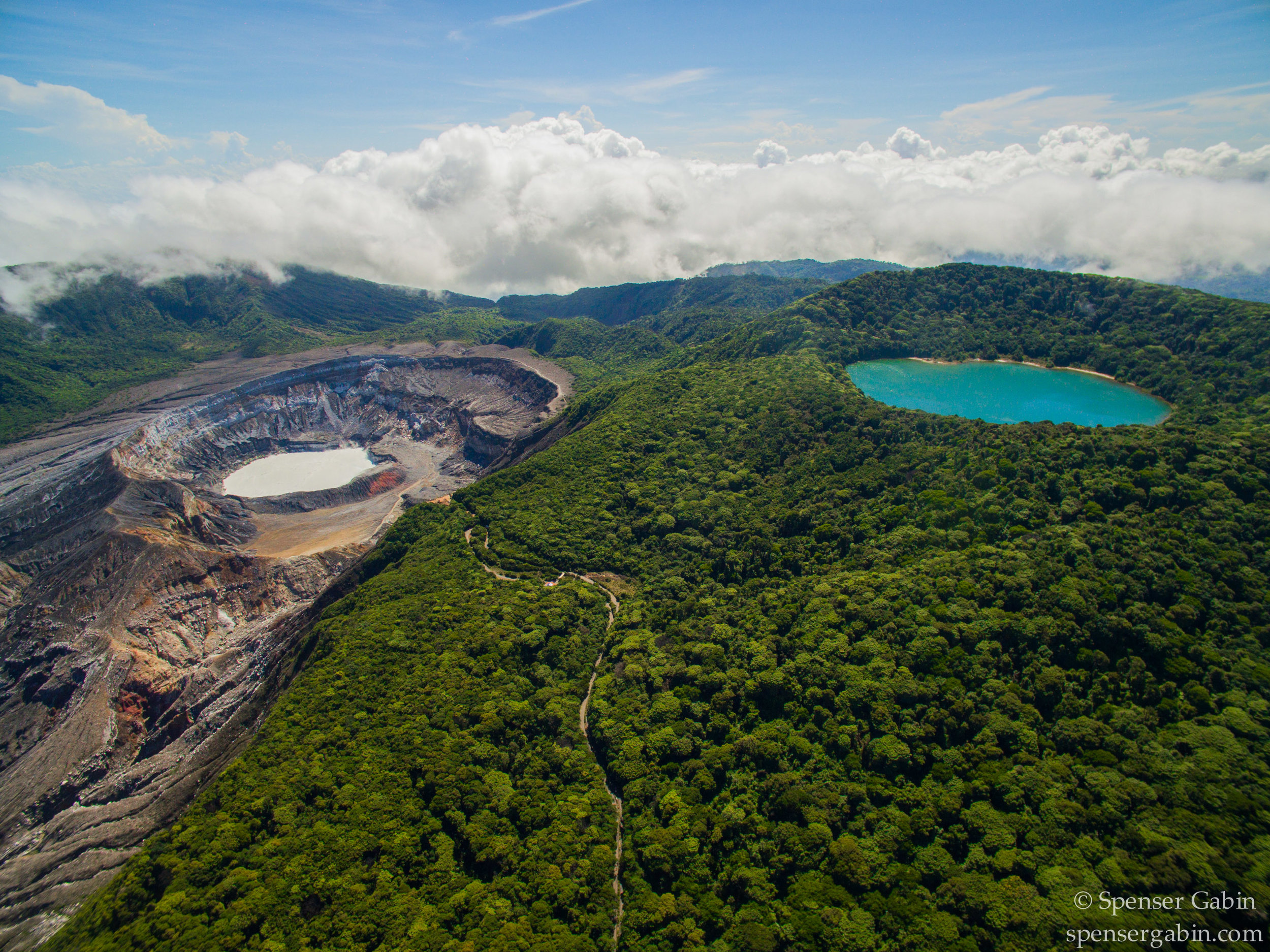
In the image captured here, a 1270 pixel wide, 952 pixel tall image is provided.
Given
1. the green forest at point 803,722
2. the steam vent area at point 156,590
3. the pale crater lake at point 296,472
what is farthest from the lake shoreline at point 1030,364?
the pale crater lake at point 296,472

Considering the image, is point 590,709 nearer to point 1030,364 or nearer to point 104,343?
point 1030,364

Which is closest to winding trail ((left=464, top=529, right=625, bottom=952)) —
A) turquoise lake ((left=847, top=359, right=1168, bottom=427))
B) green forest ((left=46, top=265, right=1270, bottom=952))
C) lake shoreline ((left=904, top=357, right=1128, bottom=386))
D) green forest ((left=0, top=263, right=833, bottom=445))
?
green forest ((left=46, top=265, right=1270, bottom=952))

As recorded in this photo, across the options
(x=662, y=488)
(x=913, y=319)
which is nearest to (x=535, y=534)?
(x=662, y=488)

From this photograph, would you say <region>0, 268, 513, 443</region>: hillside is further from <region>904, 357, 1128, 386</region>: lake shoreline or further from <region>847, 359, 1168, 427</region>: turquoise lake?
<region>904, 357, 1128, 386</region>: lake shoreline

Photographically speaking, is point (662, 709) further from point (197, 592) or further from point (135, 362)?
point (135, 362)

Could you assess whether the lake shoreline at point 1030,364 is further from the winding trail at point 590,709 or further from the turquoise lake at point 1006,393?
the winding trail at point 590,709

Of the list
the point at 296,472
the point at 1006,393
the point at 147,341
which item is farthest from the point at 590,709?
the point at 147,341
